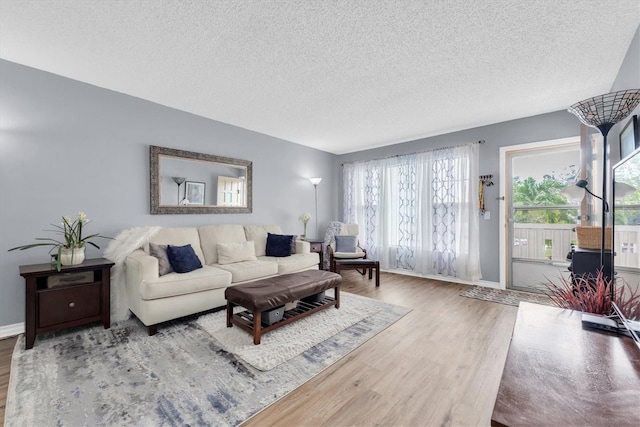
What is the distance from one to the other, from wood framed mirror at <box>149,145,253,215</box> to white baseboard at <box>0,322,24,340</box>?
1.54m

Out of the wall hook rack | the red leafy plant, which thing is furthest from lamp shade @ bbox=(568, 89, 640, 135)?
the wall hook rack

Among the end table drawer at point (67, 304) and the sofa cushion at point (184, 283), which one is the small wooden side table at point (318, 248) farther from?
the end table drawer at point (67, 304)

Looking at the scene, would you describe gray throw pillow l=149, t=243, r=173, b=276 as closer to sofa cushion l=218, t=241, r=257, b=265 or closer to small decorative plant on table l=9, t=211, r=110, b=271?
small decorative plant on table l=9, t=211, r=110, b=271

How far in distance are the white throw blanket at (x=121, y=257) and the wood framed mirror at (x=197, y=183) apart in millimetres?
430

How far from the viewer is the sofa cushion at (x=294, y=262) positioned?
3635mm

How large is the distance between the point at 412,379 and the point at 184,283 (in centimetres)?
217

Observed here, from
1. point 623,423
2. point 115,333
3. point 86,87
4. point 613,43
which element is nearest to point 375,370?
point 623,423

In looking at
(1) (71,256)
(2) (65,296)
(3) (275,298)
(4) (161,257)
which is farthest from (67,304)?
(3) (275,298)

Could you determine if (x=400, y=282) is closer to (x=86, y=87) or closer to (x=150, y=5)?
(x=150, y=5)

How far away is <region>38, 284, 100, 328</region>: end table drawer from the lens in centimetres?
229

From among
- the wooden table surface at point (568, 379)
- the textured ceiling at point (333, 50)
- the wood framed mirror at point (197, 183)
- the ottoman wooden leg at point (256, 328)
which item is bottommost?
the ottoman wooden leg at point (256, 328)

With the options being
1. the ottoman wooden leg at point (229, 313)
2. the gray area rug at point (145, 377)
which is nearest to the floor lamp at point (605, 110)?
the gray area rug at point (145, 377)

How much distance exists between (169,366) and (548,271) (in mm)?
4664

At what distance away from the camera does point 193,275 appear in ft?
9.11
